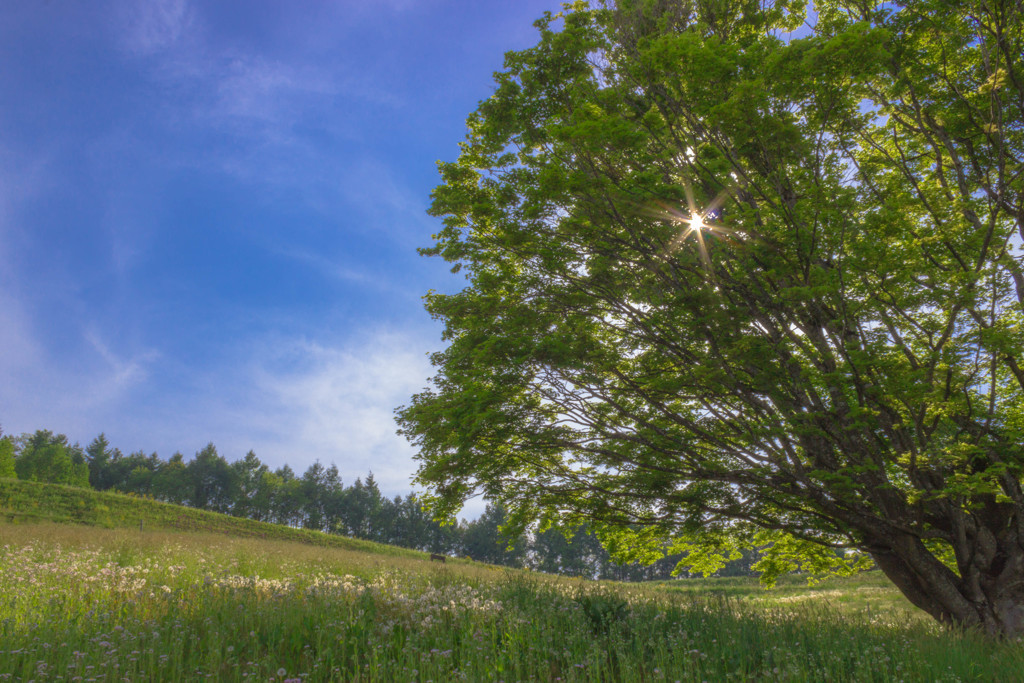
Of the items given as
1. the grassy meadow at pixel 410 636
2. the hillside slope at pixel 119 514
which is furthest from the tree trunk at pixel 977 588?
the hillside slope at pixel 119 514

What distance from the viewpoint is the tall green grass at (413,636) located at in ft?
15.2

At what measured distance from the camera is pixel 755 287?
762 centimetres

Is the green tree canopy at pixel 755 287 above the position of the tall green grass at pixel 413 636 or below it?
above

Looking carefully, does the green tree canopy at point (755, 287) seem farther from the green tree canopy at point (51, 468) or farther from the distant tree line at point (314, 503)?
the green tree canopy at point (51, 468)

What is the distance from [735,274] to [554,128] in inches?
140

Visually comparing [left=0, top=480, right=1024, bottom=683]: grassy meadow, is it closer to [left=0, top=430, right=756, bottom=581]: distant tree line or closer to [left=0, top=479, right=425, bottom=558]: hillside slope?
[left=0, top=479, right=425, bottom=558]: hillside slope

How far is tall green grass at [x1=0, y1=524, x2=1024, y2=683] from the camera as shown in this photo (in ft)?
15.2

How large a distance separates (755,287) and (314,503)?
317ft

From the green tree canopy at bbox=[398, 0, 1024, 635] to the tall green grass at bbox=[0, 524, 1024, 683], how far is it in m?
1.88

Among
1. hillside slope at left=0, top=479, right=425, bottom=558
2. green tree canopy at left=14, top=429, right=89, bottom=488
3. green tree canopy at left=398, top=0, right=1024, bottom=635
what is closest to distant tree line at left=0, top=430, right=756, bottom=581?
green tree canopy at left=14, top=429, right=89, bottom=488

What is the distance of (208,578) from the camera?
797 centimetres

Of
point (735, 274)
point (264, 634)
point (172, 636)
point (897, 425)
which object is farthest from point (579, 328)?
point (172, 636)

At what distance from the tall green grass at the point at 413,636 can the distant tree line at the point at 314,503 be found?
80354 millimetres

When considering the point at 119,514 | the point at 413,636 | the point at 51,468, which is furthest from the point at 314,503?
the point at 413,636
